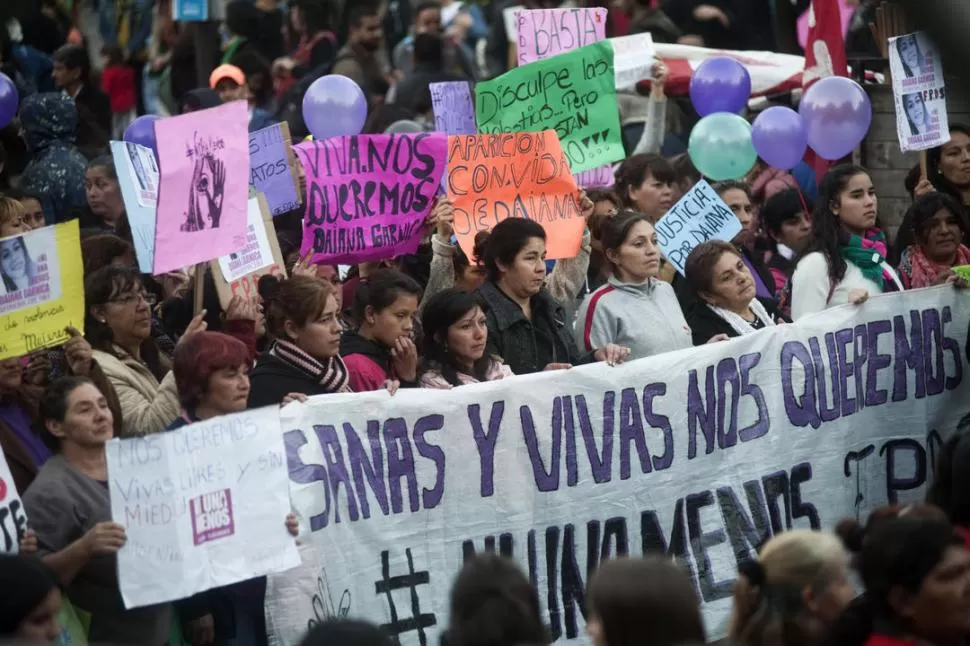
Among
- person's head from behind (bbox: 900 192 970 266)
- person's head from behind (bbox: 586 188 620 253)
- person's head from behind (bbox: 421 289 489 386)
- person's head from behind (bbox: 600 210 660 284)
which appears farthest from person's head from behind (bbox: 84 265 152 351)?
person's head from behind (bbox: 900 192 970 266)

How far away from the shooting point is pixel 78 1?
1758 centimetres

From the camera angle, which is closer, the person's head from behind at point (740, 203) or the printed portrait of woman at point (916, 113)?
the printed portrait of woman at point (916, 113)

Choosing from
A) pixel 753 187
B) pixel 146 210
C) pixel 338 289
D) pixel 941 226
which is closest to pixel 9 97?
pixel 146 210

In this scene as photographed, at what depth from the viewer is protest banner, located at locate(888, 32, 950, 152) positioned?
853 centimetres

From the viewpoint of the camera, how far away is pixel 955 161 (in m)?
8.91

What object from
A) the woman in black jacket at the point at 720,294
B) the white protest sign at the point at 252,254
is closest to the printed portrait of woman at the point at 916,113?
the woman in black jacket at the point at 720,294

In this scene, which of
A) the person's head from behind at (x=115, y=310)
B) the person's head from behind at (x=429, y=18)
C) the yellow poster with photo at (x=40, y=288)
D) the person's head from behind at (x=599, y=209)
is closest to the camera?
the yellow poster with photo at (x=40, y=288)

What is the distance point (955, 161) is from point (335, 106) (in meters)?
3.36

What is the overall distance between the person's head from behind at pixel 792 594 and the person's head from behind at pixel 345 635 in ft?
3.81

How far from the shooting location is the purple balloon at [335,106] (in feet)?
29.2

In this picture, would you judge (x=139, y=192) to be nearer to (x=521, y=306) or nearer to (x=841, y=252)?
(x=521, y=306)

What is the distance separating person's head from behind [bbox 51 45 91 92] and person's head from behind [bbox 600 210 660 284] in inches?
243

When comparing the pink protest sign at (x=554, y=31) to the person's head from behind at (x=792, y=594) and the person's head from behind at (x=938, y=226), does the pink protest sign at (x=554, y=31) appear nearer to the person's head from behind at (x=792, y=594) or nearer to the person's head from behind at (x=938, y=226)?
the person's head from behind at (x=938, y=226)

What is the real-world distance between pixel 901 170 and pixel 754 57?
183 cm
